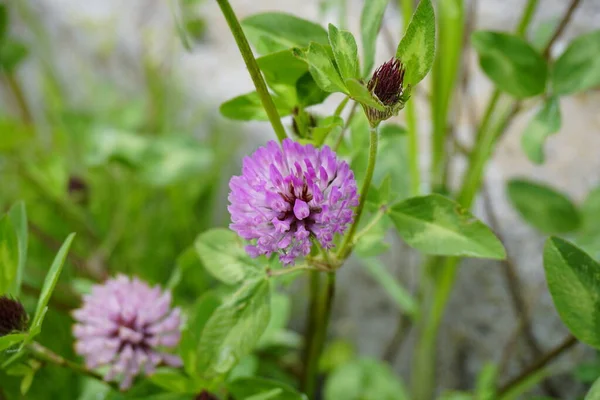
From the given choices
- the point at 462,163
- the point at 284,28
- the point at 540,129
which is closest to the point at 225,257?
the point at 284,28

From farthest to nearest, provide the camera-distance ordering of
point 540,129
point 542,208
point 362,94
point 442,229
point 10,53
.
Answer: point 10,53 < point 542,208 < point 540,129 < point 442,229 < point 362,94

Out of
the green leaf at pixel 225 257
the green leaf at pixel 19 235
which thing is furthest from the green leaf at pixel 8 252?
the green leaf at pixel 225 257

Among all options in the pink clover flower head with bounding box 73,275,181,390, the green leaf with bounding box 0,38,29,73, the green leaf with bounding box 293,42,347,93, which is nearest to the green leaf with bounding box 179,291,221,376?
the pink clover flower head with bounding box 73,275,181,390

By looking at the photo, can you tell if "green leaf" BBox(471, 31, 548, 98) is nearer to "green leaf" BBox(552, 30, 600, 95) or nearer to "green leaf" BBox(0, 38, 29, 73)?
"green leaf" BBox(552, 30, 600, 95)

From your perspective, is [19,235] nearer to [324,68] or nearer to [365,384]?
[324,68]

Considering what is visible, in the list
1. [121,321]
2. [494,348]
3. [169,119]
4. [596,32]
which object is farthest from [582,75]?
[169,119]
